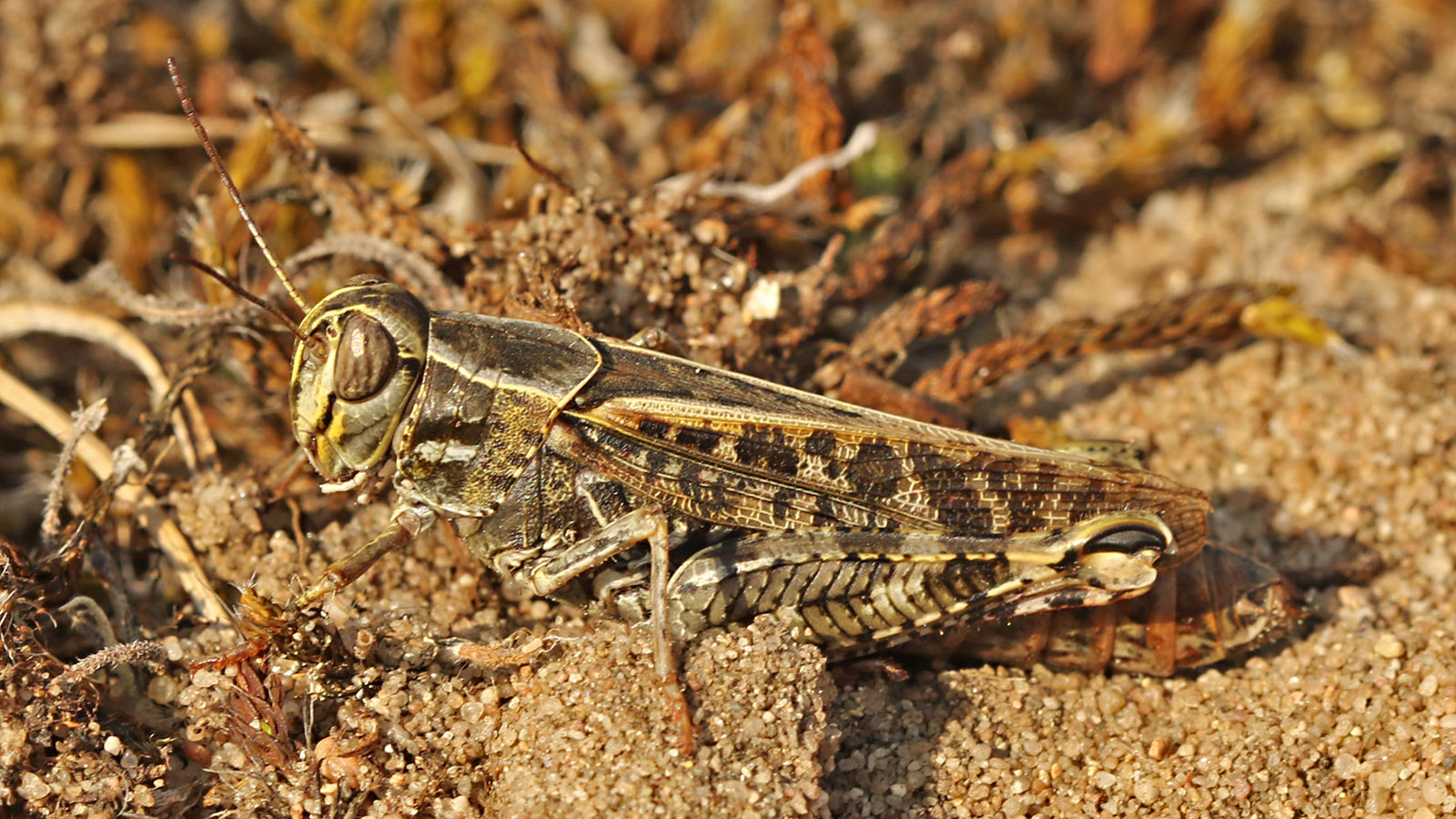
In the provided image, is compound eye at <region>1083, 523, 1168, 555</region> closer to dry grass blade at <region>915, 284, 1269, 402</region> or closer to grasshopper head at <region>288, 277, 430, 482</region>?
dry grass blade at <region>915, 284, 1269, 402</region>

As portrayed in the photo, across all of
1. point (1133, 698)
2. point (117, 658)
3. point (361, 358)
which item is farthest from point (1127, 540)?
point (117, 658)

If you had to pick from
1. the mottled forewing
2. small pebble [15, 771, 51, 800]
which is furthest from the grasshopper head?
small pebble [15, 771, 51, 800]

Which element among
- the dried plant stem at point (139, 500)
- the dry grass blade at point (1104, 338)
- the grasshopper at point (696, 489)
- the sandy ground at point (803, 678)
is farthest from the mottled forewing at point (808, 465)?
the dried plant stem at point (139, 500)

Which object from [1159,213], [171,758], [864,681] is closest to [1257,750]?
[864,681]

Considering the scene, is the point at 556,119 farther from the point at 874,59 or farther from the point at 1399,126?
the point at 1399,126

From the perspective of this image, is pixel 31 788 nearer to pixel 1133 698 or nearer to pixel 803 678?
pixel 803 678

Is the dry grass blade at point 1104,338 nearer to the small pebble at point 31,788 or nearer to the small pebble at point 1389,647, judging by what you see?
the small pebble at point 1389,647
